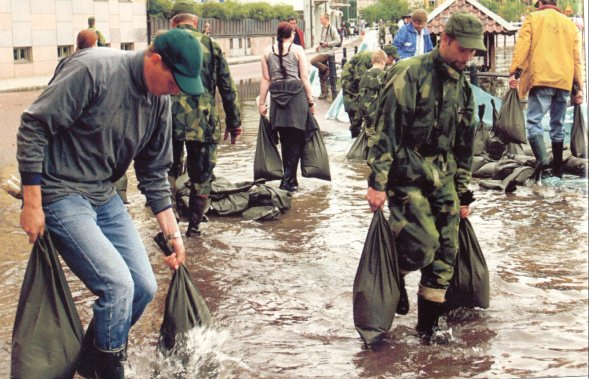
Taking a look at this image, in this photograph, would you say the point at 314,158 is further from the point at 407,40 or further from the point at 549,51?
the point at 407,40

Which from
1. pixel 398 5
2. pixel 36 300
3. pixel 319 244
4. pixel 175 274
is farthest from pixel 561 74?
pixel 398 5

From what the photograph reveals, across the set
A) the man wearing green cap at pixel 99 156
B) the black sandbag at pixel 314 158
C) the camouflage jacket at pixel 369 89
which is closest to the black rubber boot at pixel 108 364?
the man wearing green cap at pixel 99 156

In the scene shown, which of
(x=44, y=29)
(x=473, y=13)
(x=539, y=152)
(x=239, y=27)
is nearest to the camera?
(x=539, y=152)

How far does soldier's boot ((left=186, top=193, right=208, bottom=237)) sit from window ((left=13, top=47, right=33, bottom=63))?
947 inches

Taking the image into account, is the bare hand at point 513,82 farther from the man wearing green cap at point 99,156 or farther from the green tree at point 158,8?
the green tree at point 158,8

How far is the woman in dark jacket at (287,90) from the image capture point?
946cm

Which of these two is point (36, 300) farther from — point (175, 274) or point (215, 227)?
point (215, 227)

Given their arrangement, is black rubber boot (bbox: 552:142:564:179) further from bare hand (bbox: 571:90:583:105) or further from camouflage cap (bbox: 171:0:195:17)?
camouflage cap (bbox: 171:0:195:17)

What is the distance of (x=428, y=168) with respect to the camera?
502cm

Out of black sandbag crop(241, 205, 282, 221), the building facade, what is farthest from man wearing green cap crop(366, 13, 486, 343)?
the building facade

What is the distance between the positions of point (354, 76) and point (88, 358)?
28.3 feet

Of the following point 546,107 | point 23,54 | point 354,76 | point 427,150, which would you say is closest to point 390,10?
point 23,54

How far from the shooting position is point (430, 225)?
5027mm

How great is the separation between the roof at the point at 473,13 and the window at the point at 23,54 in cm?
1656
